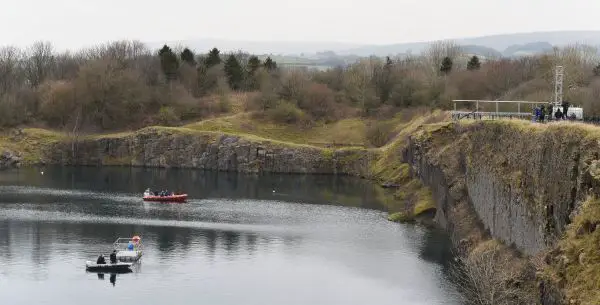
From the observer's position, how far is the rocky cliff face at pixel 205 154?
145 m

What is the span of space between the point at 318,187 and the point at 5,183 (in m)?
47.8

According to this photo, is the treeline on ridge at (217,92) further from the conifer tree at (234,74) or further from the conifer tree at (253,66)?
the conifer tree at (253,66)

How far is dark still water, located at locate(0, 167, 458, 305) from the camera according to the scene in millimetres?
60094

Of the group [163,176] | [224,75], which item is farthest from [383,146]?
[224,75]

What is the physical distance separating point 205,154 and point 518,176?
9519 cm

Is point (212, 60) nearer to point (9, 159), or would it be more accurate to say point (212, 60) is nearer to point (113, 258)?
point (9, 159)

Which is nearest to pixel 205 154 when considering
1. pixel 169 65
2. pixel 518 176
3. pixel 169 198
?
pixel 169 65

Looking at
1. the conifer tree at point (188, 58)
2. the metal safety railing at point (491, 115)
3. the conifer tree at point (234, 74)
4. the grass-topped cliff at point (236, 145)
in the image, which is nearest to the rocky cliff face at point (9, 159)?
the grass-topped cliff at point (236, 145)

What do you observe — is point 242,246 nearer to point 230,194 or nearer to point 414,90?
point 230,194

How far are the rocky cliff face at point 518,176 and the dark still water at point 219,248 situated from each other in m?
6.14

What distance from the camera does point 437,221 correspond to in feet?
289

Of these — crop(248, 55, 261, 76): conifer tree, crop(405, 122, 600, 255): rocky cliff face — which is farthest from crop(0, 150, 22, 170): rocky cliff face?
crop(405, 122, 600, 255): rocky cliff face

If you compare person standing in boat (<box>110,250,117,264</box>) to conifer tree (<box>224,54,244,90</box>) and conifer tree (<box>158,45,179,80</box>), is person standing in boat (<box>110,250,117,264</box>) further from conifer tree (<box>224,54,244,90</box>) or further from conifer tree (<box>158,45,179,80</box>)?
conifer tree (<box>224,54,244,90</box>)

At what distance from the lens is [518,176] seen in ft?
194
